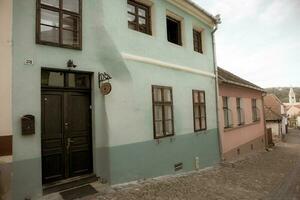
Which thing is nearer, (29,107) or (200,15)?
(29,107)

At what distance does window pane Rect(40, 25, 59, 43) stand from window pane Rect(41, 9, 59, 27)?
0.13m

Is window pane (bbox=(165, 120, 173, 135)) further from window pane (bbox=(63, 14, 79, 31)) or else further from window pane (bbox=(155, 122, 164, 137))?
window pane (bbox=(63, 14, 79, 31))

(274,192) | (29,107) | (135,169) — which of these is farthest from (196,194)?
(29,107)

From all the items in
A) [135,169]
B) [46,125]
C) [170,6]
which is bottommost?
[135,169]

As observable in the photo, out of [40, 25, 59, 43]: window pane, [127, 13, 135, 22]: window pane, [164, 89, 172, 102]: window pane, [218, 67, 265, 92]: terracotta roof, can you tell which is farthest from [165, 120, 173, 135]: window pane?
[40, 25, 59, 43]: window pane

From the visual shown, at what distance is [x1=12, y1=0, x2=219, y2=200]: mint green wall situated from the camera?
19.8 ft

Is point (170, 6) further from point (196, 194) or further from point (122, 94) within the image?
point (196, 194)

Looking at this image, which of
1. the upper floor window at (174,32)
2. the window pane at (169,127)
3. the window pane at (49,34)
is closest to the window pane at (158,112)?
the window pane at (169,127)

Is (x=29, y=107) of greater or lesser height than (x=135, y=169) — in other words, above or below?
above

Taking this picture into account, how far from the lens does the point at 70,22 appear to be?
710 centimetres

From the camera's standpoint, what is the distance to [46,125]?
259 inches

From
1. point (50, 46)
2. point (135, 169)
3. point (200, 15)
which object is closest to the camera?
point (50, 46)

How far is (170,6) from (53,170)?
22.9ft

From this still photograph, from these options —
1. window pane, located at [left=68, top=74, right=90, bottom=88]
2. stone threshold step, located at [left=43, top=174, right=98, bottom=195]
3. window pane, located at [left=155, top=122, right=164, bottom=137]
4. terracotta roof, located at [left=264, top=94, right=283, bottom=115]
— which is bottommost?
stone threshold step, located at [left=43, top=174, right=98, bottom=195]
